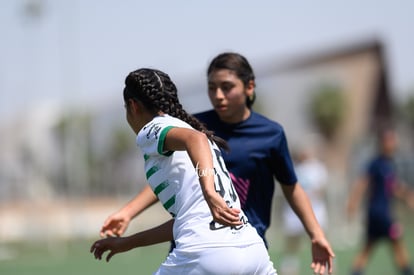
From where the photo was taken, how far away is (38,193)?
29.9 meters

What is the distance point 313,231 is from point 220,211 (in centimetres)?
185

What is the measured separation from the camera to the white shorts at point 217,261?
382 cm

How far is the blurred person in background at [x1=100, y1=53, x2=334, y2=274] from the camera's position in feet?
17.7

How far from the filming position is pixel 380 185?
1212 centimetres

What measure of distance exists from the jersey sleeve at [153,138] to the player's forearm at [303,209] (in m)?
1.70

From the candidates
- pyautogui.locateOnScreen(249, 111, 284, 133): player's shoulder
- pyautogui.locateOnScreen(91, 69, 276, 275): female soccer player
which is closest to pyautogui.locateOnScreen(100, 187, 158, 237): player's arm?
pyautogui.locateOnScreen(249, 111, 284, 133): player's shoulder

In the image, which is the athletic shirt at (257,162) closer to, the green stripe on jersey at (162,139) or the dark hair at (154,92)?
the dark hair at (154,92)

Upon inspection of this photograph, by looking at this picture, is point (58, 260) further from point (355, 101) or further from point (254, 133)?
point (355, 101)

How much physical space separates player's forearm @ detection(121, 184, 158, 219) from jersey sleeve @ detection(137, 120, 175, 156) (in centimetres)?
111

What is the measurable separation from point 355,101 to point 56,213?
59.2ft

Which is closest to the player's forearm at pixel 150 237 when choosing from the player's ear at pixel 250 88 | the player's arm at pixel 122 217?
the player's arm at pixel 122 217

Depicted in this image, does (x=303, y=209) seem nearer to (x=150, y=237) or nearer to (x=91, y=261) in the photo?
(x=150, y=237)

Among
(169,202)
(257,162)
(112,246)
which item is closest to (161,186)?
(169,202)

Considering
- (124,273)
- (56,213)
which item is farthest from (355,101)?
(124,273)
